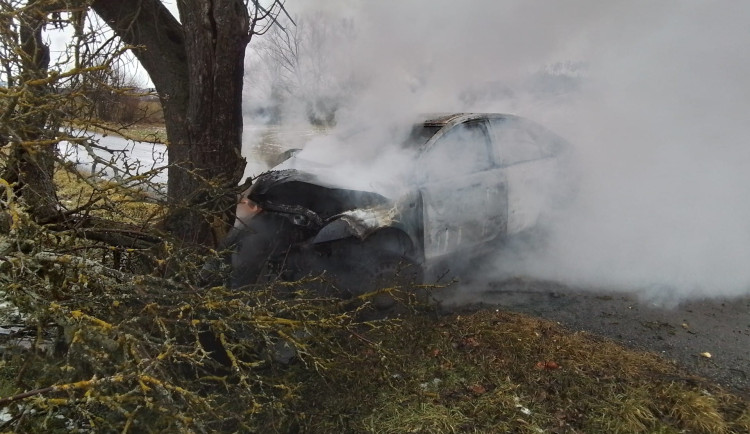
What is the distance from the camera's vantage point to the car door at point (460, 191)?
448 cm

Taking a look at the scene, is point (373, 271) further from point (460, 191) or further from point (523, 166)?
point (523, 166)

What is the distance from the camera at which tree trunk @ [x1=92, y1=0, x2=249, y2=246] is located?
3789mm

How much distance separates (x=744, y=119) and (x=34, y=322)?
25.8 ft

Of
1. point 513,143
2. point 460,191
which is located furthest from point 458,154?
point 513,143

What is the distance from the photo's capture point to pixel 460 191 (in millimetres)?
4676

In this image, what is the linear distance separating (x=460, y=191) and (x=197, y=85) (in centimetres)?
240

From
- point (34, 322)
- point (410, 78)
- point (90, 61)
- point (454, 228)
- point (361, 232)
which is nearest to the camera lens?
point (34, 322)

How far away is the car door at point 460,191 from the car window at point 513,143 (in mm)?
146

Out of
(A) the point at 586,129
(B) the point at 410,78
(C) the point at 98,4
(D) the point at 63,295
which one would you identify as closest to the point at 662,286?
(A) the point at 586,129

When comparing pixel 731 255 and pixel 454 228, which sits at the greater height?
pixel 454 228

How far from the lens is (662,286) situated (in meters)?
4.88

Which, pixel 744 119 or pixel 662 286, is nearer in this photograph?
pixel 662 286

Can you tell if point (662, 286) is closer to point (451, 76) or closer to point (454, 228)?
point (454, 228)

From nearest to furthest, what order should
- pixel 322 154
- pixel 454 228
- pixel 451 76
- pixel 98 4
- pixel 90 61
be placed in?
pixel 90 61 → pixel 98 4 → pixel 454 228 → pixel 322 154 → pixel 451 76
